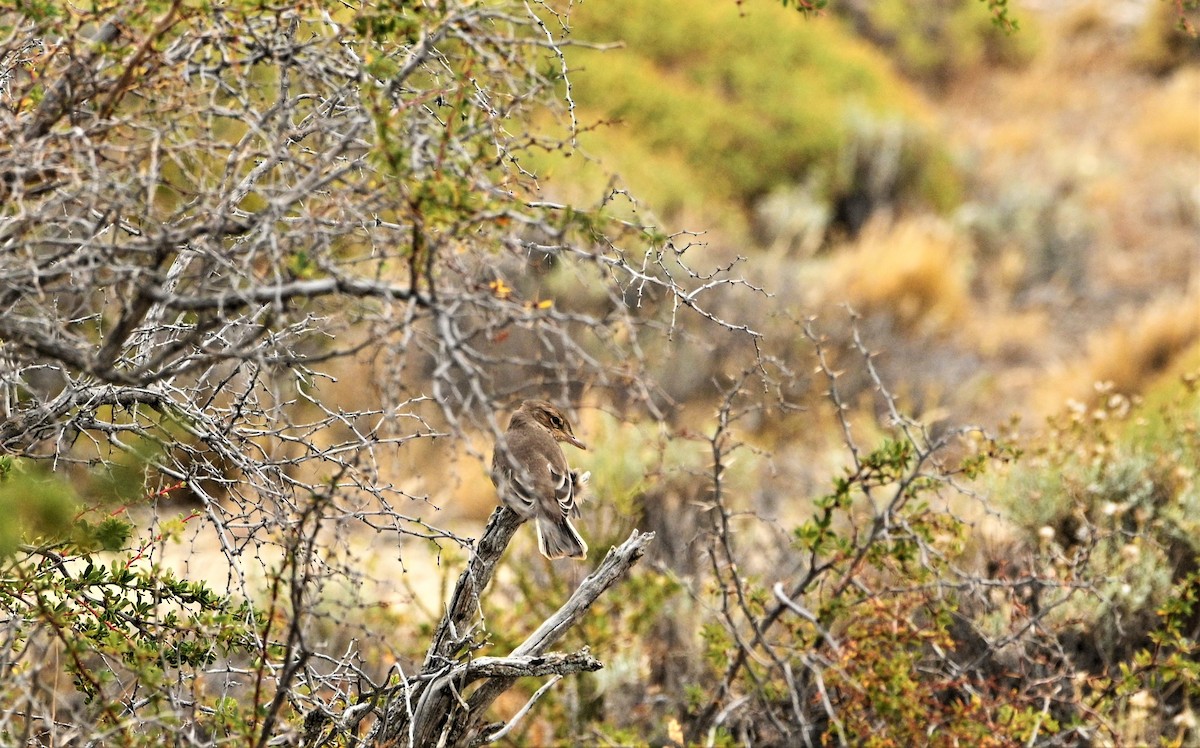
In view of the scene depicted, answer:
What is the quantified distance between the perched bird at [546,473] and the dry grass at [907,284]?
806 centimetres

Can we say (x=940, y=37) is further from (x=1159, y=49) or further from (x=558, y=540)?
(x=558, y=540)

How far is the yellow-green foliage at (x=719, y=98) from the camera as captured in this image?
14.8m

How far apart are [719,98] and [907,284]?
470cm

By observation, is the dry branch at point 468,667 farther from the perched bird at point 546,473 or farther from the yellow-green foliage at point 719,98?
the yellow-green foliage at point 719,98

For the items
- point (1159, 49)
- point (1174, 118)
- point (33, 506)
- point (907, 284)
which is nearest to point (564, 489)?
point (33, 506)

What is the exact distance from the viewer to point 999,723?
4.73 metres

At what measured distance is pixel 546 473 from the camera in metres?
4.45

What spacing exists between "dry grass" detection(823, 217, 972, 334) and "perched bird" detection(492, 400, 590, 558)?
26.4ft

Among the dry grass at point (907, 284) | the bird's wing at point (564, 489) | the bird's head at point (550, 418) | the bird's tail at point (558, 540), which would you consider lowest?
the bird's tail at point (558, 540)

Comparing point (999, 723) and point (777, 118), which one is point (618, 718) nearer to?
point (999, 723)

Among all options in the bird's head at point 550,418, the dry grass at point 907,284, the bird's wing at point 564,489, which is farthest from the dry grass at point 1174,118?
the bird's wing at point 564,489

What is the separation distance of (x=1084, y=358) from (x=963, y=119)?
8.69 m

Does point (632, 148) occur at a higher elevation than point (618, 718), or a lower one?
higher

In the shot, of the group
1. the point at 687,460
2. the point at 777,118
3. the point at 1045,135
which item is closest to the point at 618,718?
the point at 687,460
